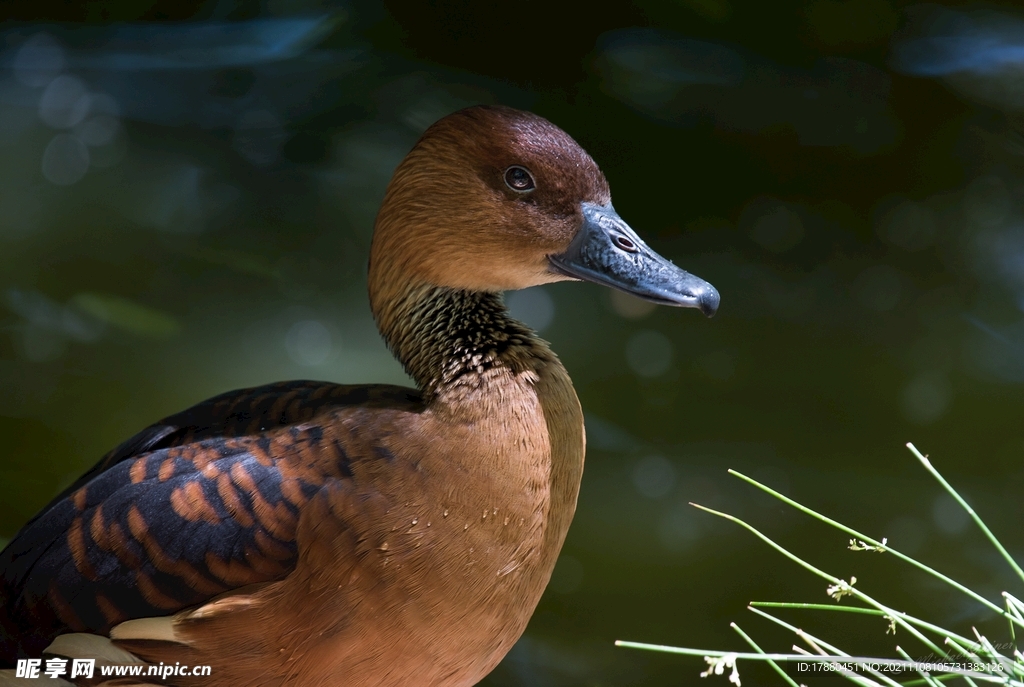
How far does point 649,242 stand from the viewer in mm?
2082

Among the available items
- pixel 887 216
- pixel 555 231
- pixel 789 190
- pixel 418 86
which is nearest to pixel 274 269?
pixel 418 86

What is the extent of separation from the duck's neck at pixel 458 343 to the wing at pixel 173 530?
0.06 m

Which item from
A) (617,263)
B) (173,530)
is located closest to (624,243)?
(617,263)

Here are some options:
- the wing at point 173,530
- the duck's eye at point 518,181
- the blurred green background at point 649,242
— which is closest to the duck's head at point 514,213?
the duck's eye at point 518,181

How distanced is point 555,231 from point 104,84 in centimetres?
132

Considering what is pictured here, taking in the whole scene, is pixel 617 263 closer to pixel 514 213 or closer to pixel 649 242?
pixel 514 213

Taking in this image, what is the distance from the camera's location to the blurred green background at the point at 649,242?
6.38 feet

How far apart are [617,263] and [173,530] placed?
672 millimetres

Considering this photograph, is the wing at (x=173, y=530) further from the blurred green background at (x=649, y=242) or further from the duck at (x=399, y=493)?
the blurred green background at (x=649, y=242)

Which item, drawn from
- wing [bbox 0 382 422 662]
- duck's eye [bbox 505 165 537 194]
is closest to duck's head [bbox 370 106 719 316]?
duck's eye [bbox 505 165 537 194]

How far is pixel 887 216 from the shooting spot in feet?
6.73

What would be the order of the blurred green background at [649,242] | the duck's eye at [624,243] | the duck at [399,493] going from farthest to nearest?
the blurred green background at [649,242]
the duck's eye at [624,243]
the duck at [399,493]

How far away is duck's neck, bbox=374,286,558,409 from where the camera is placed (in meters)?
1.21

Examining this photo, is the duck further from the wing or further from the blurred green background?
the blurred green background
